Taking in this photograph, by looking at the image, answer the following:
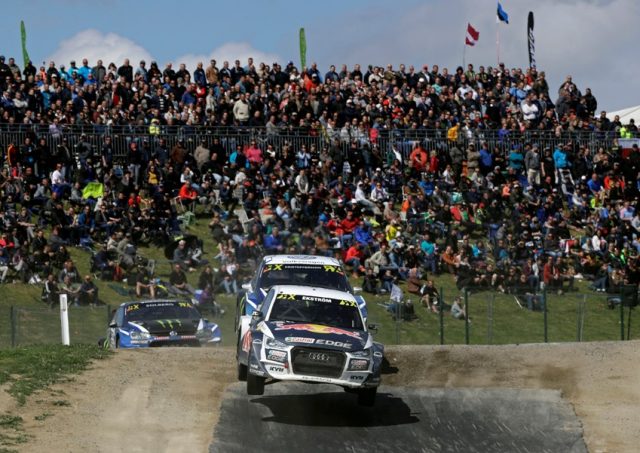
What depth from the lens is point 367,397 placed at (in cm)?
1809

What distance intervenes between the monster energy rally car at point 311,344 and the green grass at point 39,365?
10.6ft

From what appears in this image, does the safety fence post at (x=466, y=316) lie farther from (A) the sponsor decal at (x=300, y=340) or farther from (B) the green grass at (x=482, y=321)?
(A) the sponsor decal at (x=300, y=340)

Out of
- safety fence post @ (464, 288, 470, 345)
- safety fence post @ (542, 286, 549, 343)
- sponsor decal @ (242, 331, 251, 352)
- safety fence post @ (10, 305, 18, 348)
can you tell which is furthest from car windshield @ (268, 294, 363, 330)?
safety fence post @ (542, 286, 549, 343)

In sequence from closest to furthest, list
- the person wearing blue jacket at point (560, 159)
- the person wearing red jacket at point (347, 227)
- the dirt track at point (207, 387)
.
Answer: the dirt track at point (207, 387), the person wearing red jacket at point (347, 227), the person wearing blue jacket at point (560, 159)

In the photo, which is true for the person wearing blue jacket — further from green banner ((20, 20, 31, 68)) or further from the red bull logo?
the red bull logo

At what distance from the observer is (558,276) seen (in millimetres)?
35656

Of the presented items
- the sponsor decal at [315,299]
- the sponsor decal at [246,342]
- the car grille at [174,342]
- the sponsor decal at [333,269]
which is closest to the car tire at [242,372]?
the sponsor decal at [246,342]

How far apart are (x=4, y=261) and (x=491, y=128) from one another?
1901cm

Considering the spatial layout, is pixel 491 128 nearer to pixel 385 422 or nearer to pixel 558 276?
pixel 558 276

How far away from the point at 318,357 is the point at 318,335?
0.45m

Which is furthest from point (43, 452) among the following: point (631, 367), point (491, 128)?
point (491, 128)

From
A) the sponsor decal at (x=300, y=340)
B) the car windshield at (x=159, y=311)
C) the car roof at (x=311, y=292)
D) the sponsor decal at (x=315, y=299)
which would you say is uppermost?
the car roof at (x=311, y=292)

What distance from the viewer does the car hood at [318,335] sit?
1720cm

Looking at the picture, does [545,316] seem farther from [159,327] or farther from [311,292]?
[311,292]
